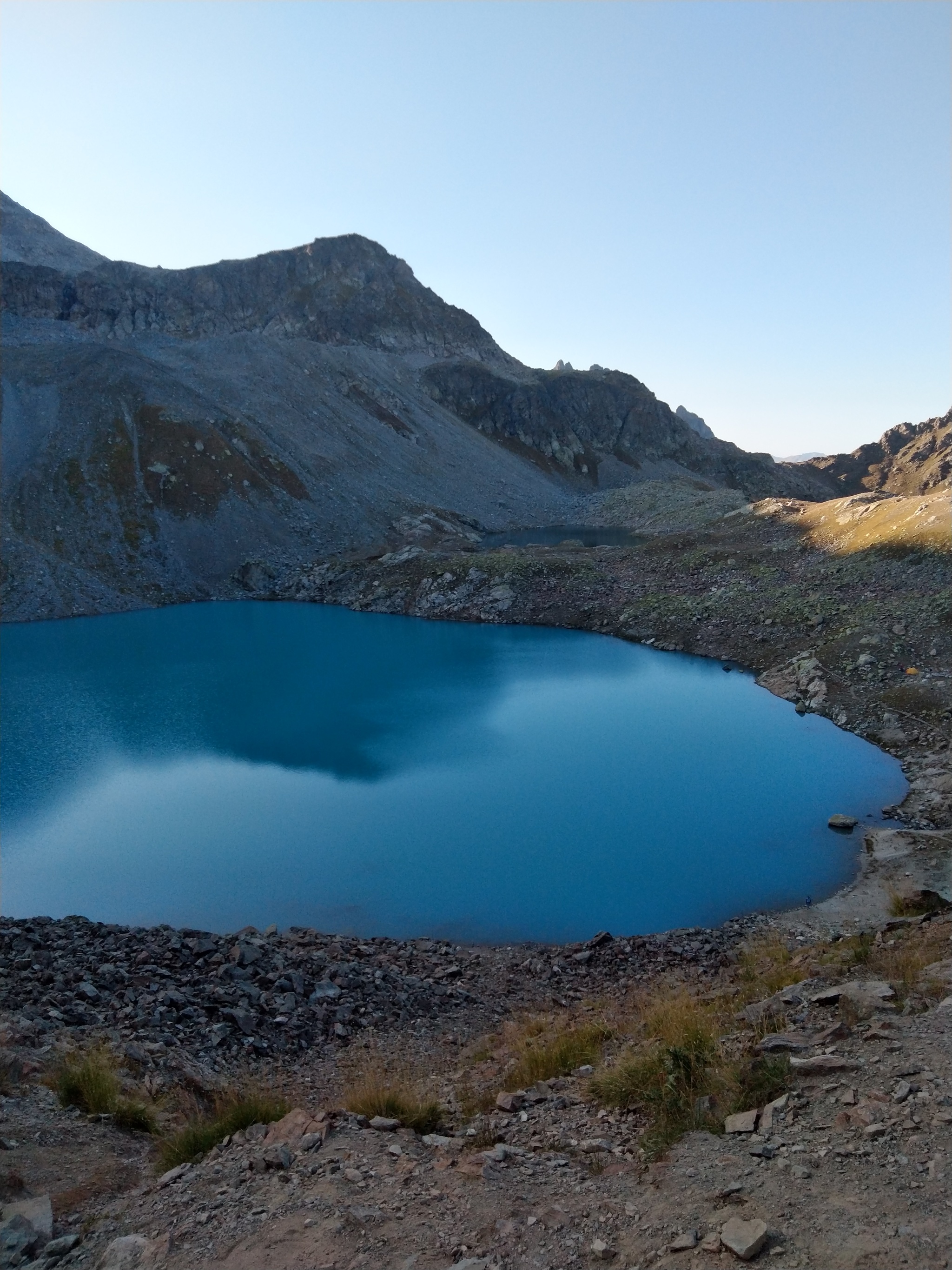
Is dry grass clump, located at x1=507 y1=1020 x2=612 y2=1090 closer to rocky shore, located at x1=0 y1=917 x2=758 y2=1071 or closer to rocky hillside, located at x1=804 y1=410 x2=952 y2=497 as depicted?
rocky shore, located at x1=0 y1=917 x2=758 y2=1071

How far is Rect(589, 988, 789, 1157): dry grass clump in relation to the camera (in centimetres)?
716

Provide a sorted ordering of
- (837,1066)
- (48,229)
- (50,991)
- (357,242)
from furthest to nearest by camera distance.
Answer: (48,229) → (357,242) → (50,991) → (837,1066)

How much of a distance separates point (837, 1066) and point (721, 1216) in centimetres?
251

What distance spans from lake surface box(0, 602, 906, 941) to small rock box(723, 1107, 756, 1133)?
31.4ft

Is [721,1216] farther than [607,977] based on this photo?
No

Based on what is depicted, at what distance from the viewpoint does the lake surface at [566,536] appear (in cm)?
7125

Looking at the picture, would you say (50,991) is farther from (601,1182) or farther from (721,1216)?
(721,1216)

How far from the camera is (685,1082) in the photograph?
7727 mm

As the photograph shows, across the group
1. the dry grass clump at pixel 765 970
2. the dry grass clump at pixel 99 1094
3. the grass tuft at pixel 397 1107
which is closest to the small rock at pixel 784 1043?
the dry grass clump at pixel 765 970

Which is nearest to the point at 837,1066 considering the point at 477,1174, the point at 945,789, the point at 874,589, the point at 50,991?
the point at 477,1174

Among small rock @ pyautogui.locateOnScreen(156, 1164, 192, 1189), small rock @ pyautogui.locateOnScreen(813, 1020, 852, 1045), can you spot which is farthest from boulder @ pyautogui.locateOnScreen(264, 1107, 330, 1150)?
small rock @ pyautogui.locateOnScreen(813, 1020, 852, 1045)

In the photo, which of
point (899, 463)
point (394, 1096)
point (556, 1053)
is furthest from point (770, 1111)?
point (899, 463)

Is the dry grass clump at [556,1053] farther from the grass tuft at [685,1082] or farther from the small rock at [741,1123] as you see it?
the small rock at [741,1123]

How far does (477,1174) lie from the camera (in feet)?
22.2
